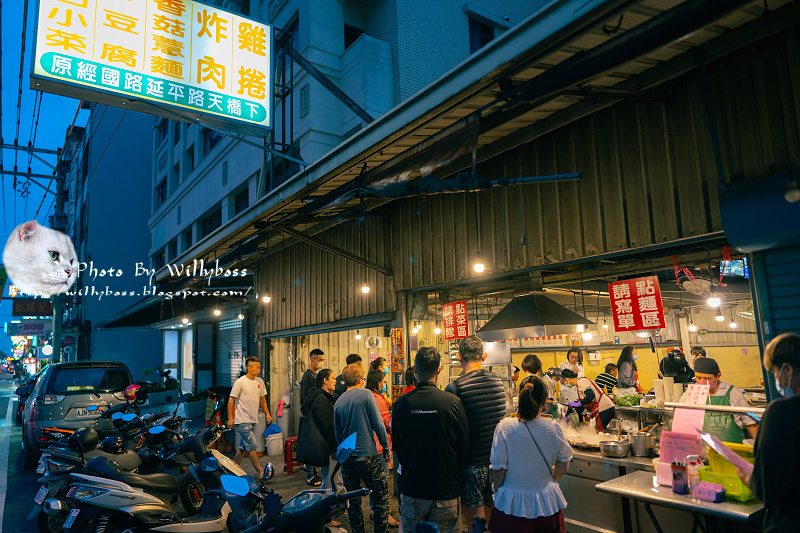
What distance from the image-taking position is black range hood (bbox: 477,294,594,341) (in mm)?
6578

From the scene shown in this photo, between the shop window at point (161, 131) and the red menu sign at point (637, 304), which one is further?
the shop window at point (161, 131)

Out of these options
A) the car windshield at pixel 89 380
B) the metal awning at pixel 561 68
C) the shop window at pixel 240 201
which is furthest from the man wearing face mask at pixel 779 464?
the shop window at pixel 240 201

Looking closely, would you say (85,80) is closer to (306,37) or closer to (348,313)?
(348,313)

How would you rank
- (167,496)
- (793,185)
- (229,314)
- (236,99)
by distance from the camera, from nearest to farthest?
1. (793,185)
2. (167,496)
3. (236,99)
4. (229,314)

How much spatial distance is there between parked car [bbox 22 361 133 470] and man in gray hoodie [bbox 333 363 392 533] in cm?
692

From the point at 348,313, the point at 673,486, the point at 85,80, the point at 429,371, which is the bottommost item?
the point at 673,486

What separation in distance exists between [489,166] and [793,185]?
3568mm

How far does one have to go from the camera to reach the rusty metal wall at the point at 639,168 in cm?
423

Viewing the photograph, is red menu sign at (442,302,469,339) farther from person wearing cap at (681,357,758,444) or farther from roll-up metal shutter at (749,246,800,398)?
roll-up metal shutter at (749,246,800,398)

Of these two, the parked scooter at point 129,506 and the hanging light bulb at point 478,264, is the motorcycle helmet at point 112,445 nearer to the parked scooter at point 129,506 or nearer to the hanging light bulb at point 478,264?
the parked scooter at point 129,506

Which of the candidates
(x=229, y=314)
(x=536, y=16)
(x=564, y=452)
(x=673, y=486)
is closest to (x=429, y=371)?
(x=564, y=452)

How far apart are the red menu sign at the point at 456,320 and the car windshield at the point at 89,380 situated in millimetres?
7769

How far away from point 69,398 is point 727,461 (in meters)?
11.8

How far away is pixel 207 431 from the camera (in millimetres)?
7105
